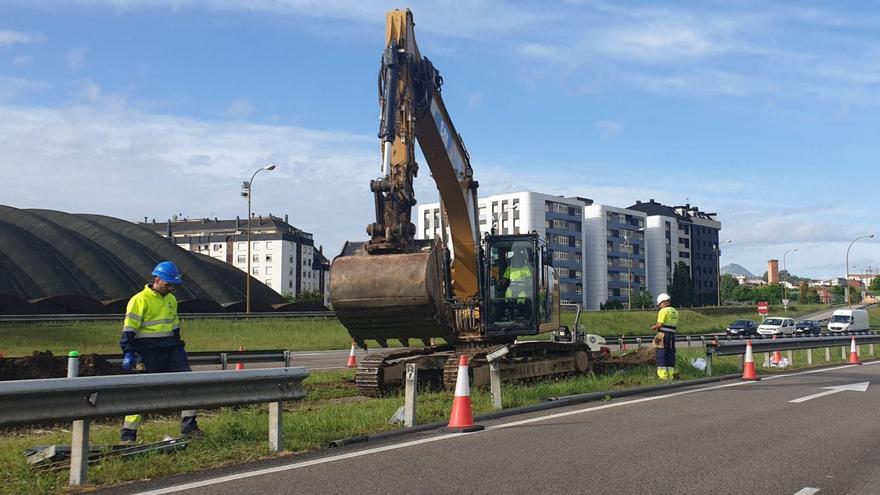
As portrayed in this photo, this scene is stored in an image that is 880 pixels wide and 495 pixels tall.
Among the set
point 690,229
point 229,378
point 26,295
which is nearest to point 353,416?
point 229,378

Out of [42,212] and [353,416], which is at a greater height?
[42,212]

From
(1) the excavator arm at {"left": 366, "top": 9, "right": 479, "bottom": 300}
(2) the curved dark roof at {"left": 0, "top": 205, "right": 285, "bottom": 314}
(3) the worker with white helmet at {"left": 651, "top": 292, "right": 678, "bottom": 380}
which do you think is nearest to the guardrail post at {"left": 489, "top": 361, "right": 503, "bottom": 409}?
(1) the excavator arm at {"left": 366, "top": 9, "right": 479, "bottom": 300}

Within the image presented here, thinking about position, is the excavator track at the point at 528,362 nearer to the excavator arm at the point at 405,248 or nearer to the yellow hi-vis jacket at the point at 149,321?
the excavator arm at the point at 405,248

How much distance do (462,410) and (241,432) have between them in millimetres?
2361

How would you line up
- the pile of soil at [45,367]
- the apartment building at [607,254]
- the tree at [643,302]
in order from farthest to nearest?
the apartment building at [607,254], the tree at [643,302], the pile of soil at [45,367]

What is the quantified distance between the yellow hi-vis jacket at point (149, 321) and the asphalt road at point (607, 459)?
73.0 inches

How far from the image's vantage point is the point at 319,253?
159 metres

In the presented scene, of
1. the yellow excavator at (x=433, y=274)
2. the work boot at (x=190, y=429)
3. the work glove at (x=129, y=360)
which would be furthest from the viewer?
the yellow excavator at (x=433, y=274)

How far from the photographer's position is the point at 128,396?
6.39 meters

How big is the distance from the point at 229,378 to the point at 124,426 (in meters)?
1.18

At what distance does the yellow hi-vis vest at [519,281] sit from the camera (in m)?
14.8

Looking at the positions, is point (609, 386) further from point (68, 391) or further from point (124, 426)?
point (68, 391)

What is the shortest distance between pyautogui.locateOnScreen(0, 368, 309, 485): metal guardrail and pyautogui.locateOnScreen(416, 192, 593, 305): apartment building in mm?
107559

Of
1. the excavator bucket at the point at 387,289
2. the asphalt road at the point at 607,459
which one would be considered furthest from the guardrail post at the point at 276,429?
the excavator bucket at the point at 387,289
